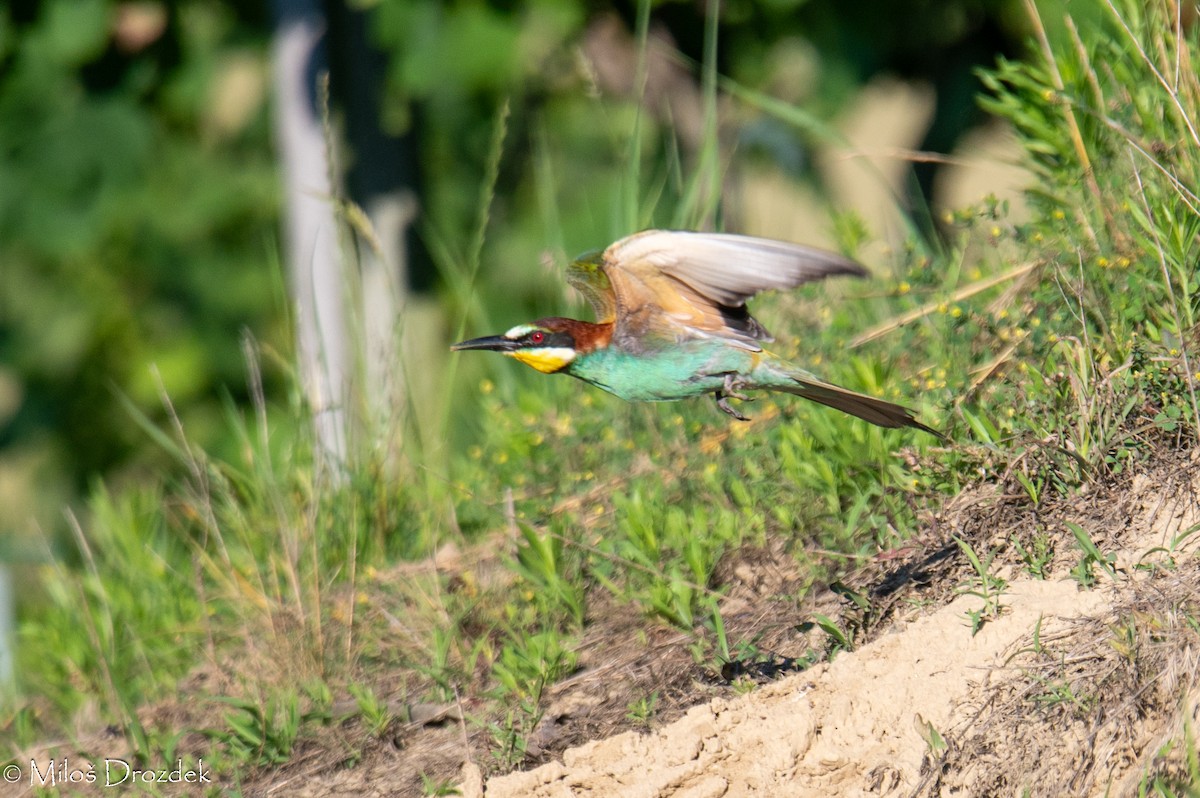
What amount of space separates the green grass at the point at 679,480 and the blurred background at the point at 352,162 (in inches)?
25.5

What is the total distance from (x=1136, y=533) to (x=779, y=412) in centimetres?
117

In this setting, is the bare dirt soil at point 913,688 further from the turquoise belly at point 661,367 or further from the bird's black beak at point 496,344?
the bird's black beak at point 496,344

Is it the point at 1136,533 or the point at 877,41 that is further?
the point at 877,41

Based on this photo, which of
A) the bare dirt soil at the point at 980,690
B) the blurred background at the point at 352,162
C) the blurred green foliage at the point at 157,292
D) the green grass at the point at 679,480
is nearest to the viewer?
the bare dirt soil at the point at 980,690

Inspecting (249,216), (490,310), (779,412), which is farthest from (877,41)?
(249,216)

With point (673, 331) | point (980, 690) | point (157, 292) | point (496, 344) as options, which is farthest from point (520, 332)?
point (157, 292)

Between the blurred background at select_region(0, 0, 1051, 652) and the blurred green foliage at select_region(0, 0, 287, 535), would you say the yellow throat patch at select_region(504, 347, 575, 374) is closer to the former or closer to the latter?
the blurred background at select_region(0, 0, 1051, 652)

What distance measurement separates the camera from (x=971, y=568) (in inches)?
113

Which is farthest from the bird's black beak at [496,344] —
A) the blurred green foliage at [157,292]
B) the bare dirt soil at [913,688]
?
the blurred green foliage at [157,292]

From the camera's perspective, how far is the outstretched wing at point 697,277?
9.64 feet

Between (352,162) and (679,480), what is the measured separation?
3.83m

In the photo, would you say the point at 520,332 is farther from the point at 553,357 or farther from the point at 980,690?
the point at 980,690

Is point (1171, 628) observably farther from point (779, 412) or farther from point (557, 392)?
point (557, 392)

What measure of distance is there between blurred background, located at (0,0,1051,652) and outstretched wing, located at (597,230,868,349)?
1.29 metres
